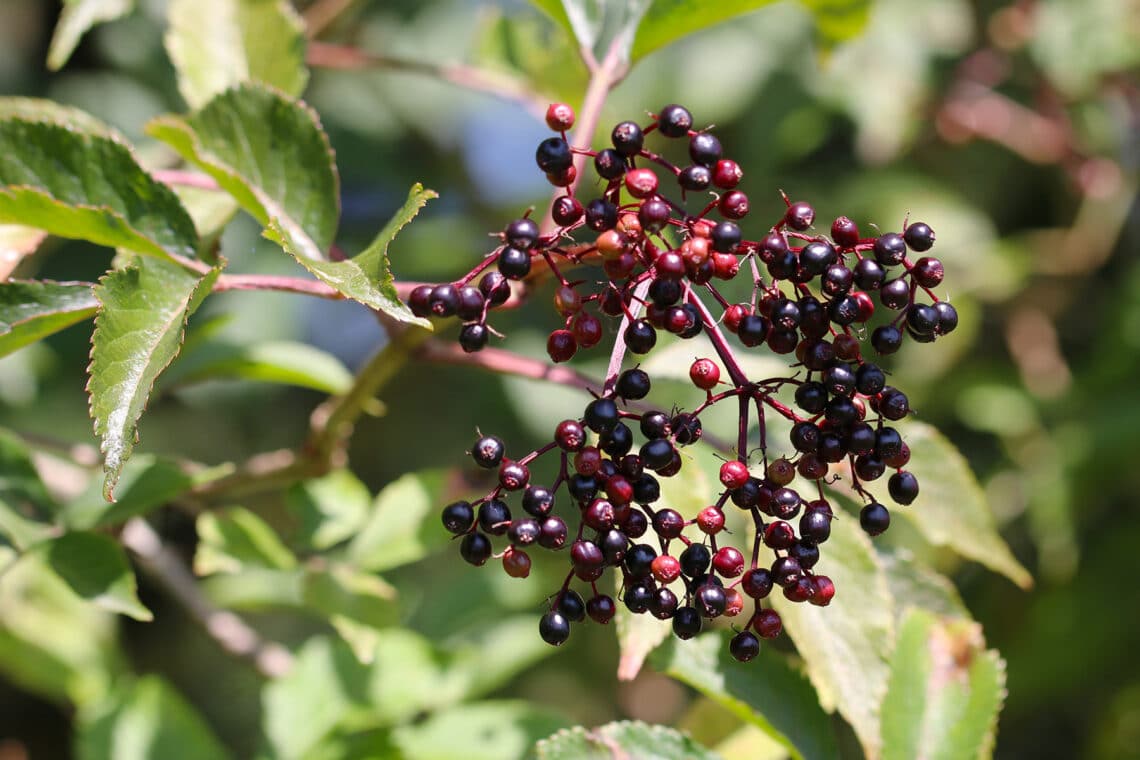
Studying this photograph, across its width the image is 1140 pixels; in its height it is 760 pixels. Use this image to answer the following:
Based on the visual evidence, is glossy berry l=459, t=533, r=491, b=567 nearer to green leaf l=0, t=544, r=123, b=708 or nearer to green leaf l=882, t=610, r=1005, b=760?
green leaf l=882, t=610, r=1005, b=760

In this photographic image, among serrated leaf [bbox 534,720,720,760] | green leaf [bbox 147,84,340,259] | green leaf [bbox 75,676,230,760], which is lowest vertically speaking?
green leaf [bbox 75,676,230,760]

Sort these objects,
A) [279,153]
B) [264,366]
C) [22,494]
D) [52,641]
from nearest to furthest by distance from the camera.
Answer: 1. [279,153]
2. [22,494]
3. [264,366]
4. [52,641]

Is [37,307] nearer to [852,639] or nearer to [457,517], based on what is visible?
[457,517]

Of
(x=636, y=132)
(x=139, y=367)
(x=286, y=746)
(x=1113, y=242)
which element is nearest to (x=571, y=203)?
(x=636, y=132)

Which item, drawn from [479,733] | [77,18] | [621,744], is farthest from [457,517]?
[77,18]

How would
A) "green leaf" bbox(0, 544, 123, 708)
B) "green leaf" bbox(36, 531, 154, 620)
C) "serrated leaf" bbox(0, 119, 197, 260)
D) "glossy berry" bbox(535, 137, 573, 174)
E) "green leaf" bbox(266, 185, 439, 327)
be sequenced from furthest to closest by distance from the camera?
1. "green leaf" bbox(0, 544, 123, 708)
2. "green leaf" bbox(36, 531, 154, 620)
3. "serrated leaf" bbox(0, 119, 197, 260)
4. "glossy berry" bbox(535, 137, 573, 174)
5. "green leaf" bbox(266, 185, 439, 327)

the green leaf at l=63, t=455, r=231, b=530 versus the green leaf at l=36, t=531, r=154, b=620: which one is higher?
the green leaf at l=63, t=455, r=231, b=530

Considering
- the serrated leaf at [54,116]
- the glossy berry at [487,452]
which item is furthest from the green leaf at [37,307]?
the glossy berry at [487,452]

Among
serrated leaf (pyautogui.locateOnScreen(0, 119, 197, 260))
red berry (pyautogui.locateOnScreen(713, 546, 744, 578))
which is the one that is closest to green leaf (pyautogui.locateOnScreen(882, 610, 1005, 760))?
red berry (pyautogui.locateOnScreen(713, 546, 744, 578))
